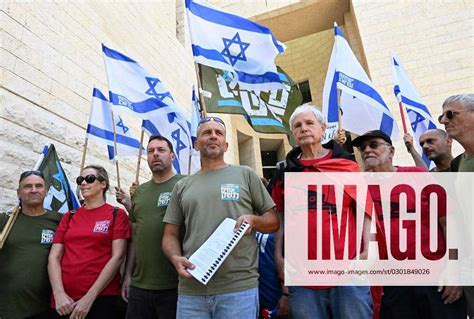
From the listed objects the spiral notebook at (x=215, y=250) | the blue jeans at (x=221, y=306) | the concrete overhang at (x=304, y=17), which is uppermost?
the concrete overhang at (x=304, y=17)

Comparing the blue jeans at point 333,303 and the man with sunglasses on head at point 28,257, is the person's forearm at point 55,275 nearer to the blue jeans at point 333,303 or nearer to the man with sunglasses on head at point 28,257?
the man with sunglasses on head at point 28,257

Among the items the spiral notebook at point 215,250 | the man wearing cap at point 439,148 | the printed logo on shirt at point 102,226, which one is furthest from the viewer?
the man wearing cap at point 439,148

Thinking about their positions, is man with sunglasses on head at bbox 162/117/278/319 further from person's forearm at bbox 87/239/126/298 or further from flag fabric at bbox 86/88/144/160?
flag fabric at bbox 86/88/144/160

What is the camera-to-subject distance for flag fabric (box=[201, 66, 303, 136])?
12.7 ft

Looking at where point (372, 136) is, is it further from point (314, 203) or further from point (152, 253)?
point (152, 253)

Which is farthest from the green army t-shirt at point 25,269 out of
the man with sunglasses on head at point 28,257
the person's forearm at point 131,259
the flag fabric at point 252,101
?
the flag fabric at point 252,101

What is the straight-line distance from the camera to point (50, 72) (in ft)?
16.6

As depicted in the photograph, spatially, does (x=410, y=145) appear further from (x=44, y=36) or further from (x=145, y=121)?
(x=44, y=36)

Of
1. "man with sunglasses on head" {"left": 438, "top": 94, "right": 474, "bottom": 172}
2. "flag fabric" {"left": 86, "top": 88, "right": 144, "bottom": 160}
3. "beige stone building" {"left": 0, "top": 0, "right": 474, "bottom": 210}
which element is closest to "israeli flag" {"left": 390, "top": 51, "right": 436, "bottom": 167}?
"man with sunglasses on head" {"left": 438, "top": 94, "right": 474, "bottom": 172}

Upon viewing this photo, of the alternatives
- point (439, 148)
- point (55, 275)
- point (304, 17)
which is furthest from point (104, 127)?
point (304, 17)

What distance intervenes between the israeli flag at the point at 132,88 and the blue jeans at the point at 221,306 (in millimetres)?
2522

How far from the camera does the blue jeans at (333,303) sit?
204cm

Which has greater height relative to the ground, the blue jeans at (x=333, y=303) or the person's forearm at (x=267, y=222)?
the person's forearm at (x=267, y=222)

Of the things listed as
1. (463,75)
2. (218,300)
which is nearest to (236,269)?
(218,300)
